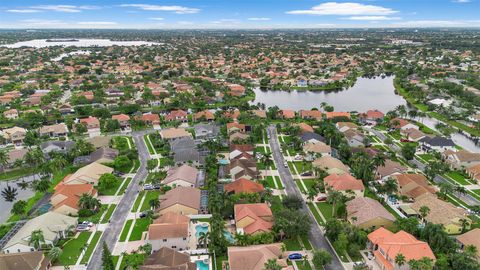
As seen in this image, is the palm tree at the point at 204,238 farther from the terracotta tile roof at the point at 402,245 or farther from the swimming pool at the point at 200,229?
the terracotta tile roof at the point at 402,245

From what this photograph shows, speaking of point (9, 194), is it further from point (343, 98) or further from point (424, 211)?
point (343, 98)

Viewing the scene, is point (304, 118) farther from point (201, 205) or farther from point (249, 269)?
point (249, 269)

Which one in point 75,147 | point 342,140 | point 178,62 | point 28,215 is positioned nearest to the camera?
point 28,215

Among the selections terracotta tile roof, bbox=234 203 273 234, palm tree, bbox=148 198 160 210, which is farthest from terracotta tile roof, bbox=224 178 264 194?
palm tree, bbox=148 198 160 210

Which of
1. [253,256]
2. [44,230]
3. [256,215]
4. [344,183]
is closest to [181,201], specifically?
[256,215]

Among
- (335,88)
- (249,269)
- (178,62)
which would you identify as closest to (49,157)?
(249,269)

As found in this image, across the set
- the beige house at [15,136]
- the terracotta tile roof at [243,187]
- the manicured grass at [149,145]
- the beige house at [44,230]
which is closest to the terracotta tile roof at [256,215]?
the terracotta tile roof at [243,187]
